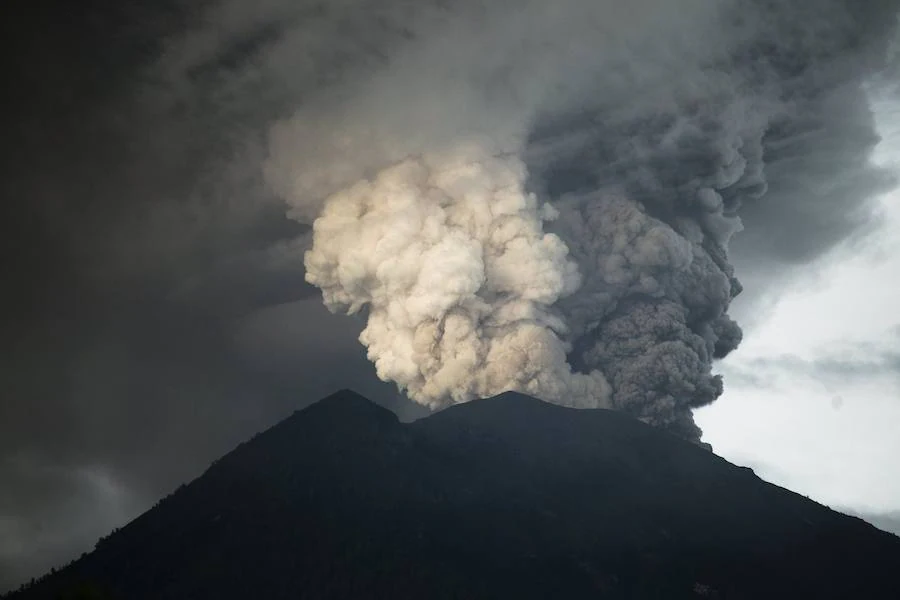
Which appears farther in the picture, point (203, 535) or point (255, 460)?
point (255, 460)

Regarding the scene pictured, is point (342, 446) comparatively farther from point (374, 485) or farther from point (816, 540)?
point (816, 540)

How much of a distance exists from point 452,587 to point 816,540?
4891 cm

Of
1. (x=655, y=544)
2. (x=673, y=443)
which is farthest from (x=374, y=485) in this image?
(x=673, y=443)

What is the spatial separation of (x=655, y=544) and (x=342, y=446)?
45.6 meters

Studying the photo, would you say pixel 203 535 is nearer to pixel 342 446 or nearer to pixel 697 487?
pixel 342 446

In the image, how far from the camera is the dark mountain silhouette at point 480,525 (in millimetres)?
87812

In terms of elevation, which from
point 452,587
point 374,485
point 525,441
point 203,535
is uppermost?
point 525,441

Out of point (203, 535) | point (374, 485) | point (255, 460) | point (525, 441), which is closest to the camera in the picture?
point (203, 535)

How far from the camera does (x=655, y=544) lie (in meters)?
96.1

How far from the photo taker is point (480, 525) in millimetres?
98875

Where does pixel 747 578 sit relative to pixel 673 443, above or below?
below

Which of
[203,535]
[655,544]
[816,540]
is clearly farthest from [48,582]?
[816,540]

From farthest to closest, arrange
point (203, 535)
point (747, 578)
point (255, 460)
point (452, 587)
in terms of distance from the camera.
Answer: point (255, 460) → point (203, 535) → point (747, 578) → point (452, 587)

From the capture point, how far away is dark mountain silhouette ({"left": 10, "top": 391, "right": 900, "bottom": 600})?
288 feet
